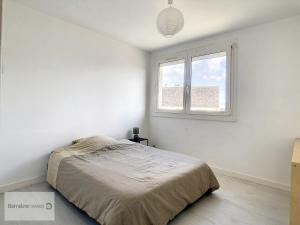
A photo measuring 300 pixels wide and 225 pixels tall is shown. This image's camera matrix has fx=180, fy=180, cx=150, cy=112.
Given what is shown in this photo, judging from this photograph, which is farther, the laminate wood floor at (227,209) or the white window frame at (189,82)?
the white window frame at (189,82)

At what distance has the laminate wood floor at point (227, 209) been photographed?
1843 millimetres

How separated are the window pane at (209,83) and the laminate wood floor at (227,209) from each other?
141cm

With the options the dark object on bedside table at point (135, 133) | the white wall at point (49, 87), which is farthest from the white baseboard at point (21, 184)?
the dark object on bedside table at point (135, 133)

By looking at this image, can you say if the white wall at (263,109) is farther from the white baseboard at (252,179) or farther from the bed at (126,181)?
the bed at (126,181)

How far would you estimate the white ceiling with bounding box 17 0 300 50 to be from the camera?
230 centimetres

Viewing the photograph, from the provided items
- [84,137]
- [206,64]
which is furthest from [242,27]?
[84,137]

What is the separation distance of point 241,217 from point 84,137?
258 centimetres

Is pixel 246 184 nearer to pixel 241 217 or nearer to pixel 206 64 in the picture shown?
pixel 241 217

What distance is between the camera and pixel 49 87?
2.75 m

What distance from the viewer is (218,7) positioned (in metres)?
2.37

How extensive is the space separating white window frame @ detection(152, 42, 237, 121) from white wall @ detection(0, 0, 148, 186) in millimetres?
847

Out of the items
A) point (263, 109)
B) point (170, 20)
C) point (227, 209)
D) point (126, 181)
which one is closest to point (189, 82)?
point (263, 109)

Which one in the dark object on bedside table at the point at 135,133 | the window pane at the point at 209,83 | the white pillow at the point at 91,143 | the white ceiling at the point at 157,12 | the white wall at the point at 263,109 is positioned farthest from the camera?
the dark object on bedside table at the point at 135,133

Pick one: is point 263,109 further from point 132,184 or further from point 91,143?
point 91,143
